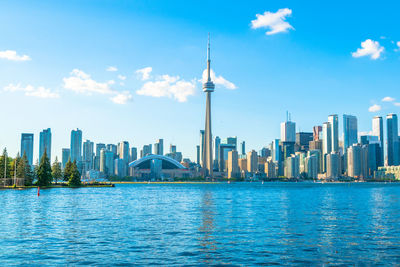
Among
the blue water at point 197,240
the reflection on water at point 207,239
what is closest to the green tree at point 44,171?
the blue water at point 197,240

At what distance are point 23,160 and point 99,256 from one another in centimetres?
14835

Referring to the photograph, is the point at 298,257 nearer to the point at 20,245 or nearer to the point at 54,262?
the point at 54,262

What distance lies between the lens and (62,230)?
4981 centimetres

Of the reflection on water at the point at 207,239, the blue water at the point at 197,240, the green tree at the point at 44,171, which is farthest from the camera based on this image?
the green tree at the point at 44,171

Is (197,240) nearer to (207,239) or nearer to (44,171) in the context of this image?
(207,239)

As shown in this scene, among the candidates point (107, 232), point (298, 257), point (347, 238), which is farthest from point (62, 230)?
point (347, 238)

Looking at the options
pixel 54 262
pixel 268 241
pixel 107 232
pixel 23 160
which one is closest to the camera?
pixel 54 262

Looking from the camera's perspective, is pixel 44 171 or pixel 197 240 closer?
pixel 197 240

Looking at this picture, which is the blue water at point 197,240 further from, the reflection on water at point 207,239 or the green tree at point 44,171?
the green tree at point 44,171

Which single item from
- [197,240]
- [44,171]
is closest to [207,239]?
[197,240]

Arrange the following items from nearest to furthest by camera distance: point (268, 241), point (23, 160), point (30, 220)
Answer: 1. point (268, 241)
2. point (30, 220)
3. point (23, 160)

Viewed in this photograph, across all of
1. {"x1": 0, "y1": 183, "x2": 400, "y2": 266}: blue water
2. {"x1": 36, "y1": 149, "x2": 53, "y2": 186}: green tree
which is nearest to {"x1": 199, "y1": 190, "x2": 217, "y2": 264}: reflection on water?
{"x1": 0, "y1": 183, "x2": 400, "y2": 266}: blue water

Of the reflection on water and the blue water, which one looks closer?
the blue water

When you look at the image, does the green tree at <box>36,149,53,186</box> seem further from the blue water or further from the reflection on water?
Result: the reflection on water
